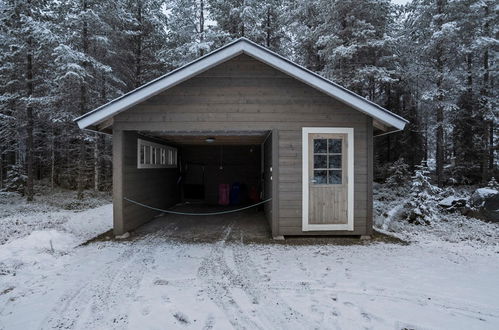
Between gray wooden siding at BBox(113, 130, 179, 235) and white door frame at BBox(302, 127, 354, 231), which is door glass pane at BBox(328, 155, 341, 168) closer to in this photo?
white door frame at BBox(302, 127, 354, 231)

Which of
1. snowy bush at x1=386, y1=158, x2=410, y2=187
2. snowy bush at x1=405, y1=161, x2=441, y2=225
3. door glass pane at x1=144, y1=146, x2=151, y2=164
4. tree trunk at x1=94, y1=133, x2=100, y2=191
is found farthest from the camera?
snowy bush at x1=386, y1=158, x2=410, y2=187

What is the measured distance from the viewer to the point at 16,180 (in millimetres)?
12555

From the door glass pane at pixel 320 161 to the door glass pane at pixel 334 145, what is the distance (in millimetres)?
212

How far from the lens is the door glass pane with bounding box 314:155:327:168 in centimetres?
604

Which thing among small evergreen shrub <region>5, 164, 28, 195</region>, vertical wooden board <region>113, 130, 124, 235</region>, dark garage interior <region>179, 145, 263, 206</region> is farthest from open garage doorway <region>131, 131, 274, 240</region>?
small evergreen shrub <region>5, 164, 28, 195</region>

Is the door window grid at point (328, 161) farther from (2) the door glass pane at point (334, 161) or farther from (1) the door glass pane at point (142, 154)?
(1) the door glass pane at point (142, 154)

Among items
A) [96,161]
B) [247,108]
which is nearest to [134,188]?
[247,108]

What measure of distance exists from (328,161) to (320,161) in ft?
0.56

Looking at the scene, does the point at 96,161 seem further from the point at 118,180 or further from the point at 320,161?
the point at 320,161

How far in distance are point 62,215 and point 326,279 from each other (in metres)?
8.39

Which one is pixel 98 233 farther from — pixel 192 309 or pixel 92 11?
pixel 92 11

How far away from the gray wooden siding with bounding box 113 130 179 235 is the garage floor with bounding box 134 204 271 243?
32cm

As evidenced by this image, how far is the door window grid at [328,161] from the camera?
6.05m

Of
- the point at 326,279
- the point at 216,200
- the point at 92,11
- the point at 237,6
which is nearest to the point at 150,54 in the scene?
the point at 92,11
